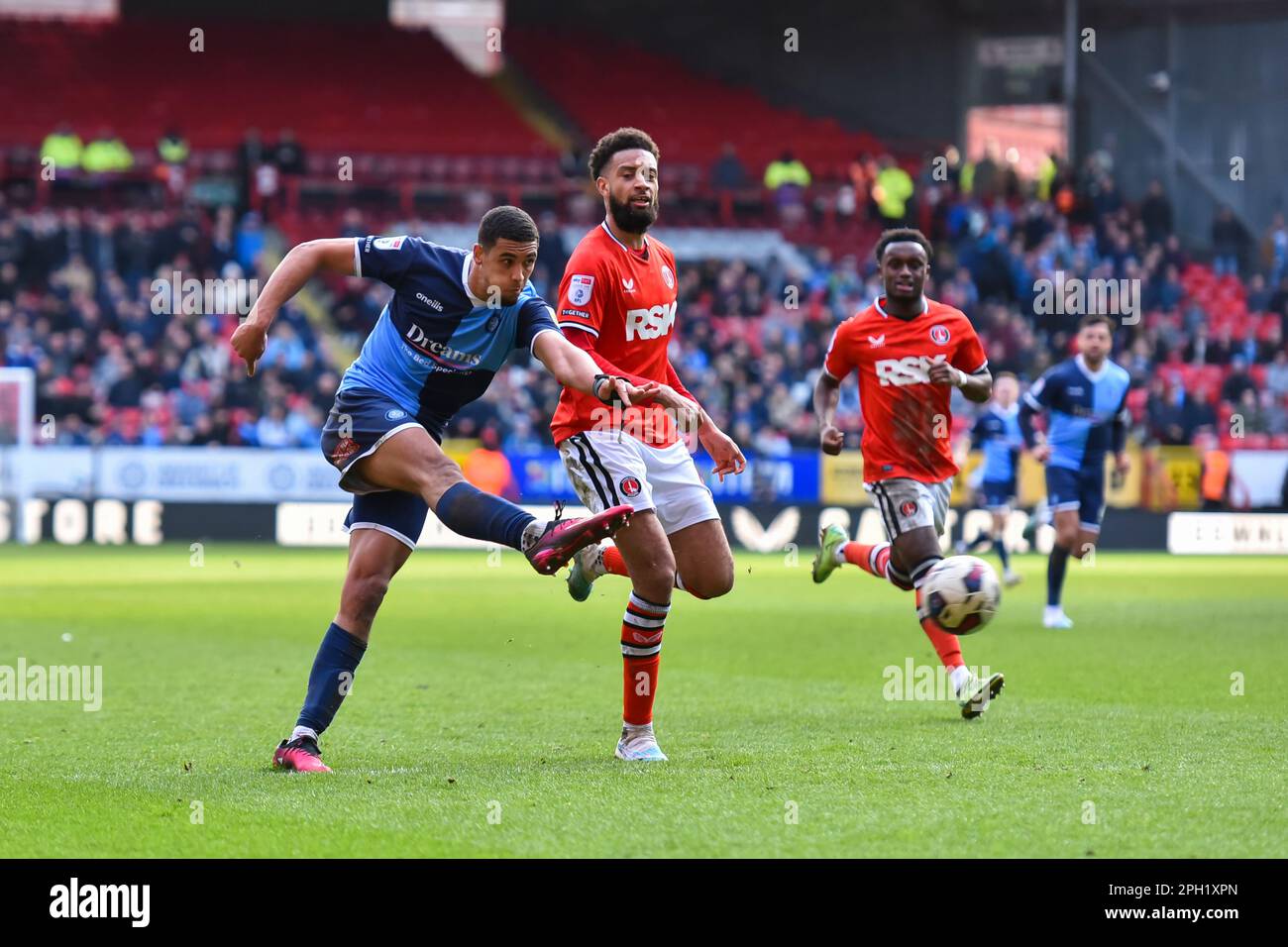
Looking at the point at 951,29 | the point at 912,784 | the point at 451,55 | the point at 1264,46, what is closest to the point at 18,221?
the point at 451,55

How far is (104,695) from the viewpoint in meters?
9.76

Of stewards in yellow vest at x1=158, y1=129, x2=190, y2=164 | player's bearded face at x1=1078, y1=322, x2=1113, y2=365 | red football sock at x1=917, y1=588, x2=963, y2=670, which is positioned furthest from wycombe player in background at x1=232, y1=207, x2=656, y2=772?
stewards in yellow vest at x1=158, y1=129, x2=190, y2=164

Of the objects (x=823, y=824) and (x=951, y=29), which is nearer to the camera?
(x=823, y=824)

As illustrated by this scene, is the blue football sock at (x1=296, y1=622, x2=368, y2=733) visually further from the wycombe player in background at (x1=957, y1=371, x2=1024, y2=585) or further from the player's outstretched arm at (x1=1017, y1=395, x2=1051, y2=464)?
the wycombe player in background at (x1=957, y1=371, x2=1024, y2=585)

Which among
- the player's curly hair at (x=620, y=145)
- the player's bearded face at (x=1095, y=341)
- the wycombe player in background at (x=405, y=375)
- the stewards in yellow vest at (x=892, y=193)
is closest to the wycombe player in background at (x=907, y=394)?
the player's curly hair at (x=620, y=145)

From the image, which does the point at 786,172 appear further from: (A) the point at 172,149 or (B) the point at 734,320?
(A) the point at 172,149

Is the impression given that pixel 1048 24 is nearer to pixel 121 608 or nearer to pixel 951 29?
pixel 951 29

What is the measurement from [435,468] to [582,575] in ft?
5.47

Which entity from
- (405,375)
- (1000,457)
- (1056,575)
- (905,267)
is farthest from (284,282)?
(1000,457)

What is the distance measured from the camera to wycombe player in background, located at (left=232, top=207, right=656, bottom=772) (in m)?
6.84

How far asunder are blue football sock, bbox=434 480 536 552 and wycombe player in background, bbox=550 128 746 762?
0.81 metres

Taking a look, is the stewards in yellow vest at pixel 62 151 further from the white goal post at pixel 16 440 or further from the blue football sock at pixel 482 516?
the blue football sock at pixel 482 516

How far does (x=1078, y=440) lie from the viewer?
14578 millimetres

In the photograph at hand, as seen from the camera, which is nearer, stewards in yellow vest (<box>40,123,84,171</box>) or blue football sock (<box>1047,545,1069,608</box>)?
blue football sock (<box>1047,545,1069,608</box>)
